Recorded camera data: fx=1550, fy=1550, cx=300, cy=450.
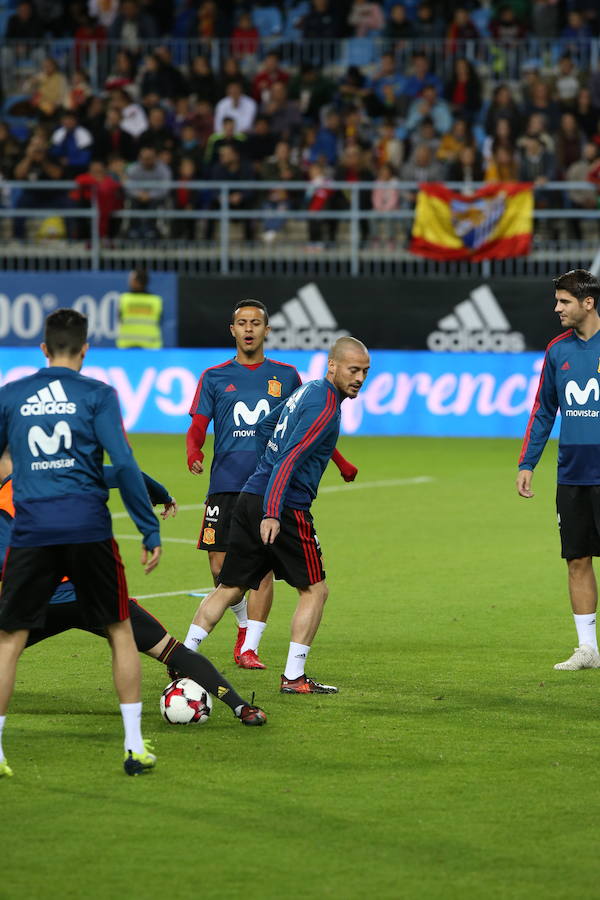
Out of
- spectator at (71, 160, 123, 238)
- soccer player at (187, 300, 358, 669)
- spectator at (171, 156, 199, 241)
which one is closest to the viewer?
soccer player at (187, 300, 358, 669)

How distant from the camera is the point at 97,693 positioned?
8289 mm

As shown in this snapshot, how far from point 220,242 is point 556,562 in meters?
12.7

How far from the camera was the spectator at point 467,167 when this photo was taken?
23.4m

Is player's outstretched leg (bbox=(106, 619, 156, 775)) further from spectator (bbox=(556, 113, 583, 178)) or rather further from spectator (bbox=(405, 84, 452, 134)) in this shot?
spectator (bbox=(405, 84, 452, 134))

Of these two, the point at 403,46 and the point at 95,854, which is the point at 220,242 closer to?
the point at 403,46

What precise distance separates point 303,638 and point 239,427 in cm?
159

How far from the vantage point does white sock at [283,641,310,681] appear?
323 inches


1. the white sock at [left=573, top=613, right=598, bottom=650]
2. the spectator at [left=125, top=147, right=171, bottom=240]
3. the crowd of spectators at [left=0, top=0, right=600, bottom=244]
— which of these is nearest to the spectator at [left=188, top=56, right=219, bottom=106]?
the crowd of spectators at [left=0, top=0, right=600, bottom=244]

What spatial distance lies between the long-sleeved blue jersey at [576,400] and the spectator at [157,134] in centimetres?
1709

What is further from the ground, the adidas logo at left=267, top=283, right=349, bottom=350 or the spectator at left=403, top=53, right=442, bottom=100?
the spectator at left=403, top=53, right=442, bottom=100

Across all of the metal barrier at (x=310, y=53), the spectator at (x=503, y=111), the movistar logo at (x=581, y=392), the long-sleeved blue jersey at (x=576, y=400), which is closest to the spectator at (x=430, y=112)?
the spectator at (x=503, y=111)

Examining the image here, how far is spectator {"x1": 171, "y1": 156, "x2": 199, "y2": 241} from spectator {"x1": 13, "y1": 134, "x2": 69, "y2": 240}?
187 centimetres

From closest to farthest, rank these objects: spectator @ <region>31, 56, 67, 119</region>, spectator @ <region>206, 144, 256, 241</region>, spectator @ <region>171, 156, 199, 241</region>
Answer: spectator @ <region>206, 144, 256, 241</region>
spectator @ <region>171, 156, 199, 241</region>
spectator @ <region>31, 56, 67, 119</region>

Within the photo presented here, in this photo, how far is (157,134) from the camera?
83.6 feet
